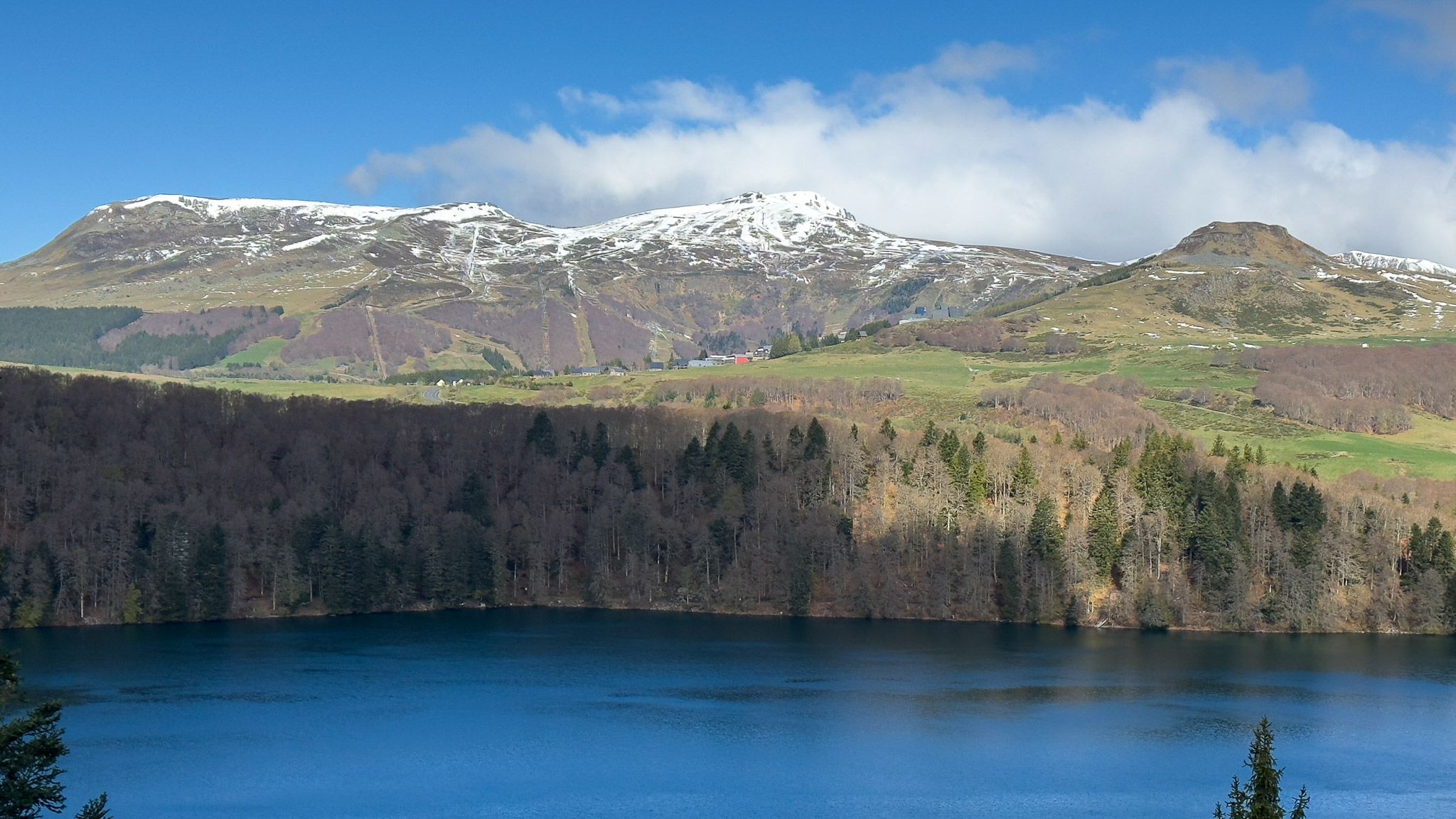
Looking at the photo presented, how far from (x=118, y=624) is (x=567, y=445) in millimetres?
47780

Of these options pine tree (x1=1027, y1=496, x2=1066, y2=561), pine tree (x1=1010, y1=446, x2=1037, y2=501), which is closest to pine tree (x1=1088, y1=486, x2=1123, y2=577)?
pine tree (x1=1027, y1=496, x2=1066, y2=561)

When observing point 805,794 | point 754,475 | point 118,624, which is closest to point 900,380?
point 754,475

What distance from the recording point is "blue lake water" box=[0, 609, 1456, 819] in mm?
59500

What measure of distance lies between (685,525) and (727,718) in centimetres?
4737

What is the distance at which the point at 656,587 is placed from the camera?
11712 cm

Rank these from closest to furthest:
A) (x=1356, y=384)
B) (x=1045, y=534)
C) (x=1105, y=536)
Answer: (x=1105, y=536)
(x=1045, y=534)
(x=1356, y=384)

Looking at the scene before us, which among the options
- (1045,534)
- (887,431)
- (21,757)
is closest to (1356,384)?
(887,431)

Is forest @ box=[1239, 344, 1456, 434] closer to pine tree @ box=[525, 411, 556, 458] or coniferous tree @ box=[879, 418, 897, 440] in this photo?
coniferous tree @ box=[879, 418, 897, 440]

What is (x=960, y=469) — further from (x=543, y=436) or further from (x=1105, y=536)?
(x=543, y=436)

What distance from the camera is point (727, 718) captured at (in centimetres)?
7475

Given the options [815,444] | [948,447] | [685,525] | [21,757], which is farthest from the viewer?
[815,444]

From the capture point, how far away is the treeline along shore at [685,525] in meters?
106

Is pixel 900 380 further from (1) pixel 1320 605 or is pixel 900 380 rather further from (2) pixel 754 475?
(1) pixel 1320 605

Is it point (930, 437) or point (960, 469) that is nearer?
point (960, 469)
